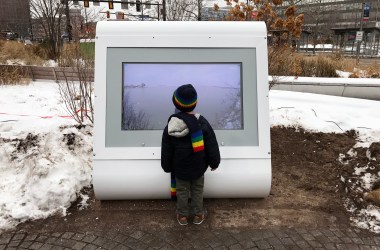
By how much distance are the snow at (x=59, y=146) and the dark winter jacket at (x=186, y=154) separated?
1217mm

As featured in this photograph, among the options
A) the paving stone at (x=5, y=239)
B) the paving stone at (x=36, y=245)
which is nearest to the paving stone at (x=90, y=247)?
the paving stone at (x=36, y=245)

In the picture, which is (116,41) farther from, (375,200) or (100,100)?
(375,200)

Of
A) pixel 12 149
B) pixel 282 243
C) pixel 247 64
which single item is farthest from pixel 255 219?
pixel 12 149

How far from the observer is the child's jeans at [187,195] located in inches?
130

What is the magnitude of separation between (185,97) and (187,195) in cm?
97

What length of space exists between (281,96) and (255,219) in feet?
12.7

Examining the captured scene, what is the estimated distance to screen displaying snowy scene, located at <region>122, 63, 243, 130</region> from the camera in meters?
3.54

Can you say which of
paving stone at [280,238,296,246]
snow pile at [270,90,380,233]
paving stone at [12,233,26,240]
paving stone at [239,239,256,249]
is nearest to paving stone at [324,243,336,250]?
paving stone at [280,238,296,246]

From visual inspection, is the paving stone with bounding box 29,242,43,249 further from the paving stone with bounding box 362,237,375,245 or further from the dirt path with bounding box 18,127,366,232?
the paving stone with bounding box 362,237,375,245

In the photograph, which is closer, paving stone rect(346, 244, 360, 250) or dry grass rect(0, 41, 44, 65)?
paving stone rect(346, 244, 360, 250)

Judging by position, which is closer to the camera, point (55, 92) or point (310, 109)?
point (310, 109)

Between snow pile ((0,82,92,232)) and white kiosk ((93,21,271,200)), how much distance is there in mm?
523

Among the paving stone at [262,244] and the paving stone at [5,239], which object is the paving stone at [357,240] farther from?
the paving stone at [5,239]

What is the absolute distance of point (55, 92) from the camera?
26.7ft
